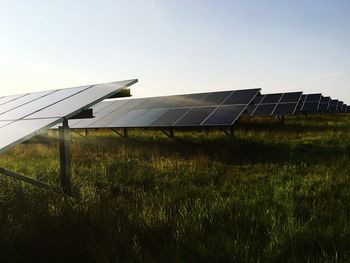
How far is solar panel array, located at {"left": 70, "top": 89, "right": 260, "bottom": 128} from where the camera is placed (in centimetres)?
1698

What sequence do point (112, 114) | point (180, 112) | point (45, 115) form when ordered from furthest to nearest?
1. point (112, 114)
2. point (180, 112)
3. point (45, 115)

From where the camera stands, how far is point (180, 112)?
19188 mm

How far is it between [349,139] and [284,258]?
40.6 ft

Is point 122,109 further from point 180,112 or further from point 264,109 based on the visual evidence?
point 264,109

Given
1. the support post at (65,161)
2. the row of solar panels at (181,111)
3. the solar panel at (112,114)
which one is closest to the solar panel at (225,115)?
the row of solar panels at (181,111)

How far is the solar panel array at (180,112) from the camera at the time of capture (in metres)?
17.0

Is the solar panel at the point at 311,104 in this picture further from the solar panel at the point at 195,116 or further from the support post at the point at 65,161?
the support post at the point at 65,161

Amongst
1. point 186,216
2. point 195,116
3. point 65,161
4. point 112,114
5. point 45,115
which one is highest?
point 45,115

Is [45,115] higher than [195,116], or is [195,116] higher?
[45,115]

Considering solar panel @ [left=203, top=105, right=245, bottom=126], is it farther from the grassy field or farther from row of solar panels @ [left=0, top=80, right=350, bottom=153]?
the grassy field

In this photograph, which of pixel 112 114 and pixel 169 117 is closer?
pixel 169 117

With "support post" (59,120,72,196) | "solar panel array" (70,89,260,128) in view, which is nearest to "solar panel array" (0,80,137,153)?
"support post" (59,120,72,196)

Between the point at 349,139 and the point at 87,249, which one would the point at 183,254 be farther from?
the point at 349,139

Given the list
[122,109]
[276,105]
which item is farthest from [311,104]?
[122,109]
